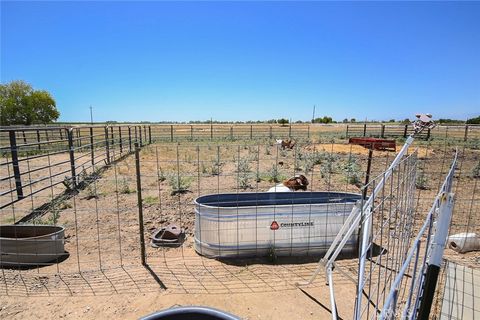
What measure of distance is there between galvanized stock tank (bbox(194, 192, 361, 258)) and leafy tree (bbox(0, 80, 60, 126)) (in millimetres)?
63979

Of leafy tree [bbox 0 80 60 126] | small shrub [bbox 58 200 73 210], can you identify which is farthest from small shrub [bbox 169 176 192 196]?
leafy tree [bbox 0 80 60 126]

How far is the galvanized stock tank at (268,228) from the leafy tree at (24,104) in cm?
6398

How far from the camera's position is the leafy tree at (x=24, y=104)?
2178 inches

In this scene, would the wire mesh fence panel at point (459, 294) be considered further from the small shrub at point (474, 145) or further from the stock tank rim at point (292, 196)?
the small shrub at point (474, 145)

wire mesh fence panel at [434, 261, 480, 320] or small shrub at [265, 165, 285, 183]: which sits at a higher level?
small shrub at [265, 165, 285, 183]

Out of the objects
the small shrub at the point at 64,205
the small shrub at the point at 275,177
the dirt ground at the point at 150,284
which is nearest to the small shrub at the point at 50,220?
the dirt ground at the point at 150,284

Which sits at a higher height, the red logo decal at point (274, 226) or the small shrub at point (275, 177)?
the red logo decal at point (274, 226)

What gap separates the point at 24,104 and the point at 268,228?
69.8 meters

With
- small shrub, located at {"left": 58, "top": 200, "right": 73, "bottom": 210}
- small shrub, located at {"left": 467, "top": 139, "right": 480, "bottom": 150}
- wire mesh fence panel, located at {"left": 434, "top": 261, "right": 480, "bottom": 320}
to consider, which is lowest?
small shrub, located at {"left": 58, "top": 200, "right": 73, "bottom": 210}

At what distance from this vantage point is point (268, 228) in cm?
417

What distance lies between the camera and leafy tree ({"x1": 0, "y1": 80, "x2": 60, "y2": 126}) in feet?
181

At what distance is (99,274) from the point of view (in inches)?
152

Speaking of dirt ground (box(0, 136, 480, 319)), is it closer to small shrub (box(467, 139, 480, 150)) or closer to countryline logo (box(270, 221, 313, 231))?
countryline logo (box(270, 221, 313, 231))

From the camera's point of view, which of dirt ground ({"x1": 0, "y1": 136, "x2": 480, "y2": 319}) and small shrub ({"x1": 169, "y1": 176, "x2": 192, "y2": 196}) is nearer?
dirt ground ({"x1": 0, "y1": 136, "x2": 480, "y2": 319})
